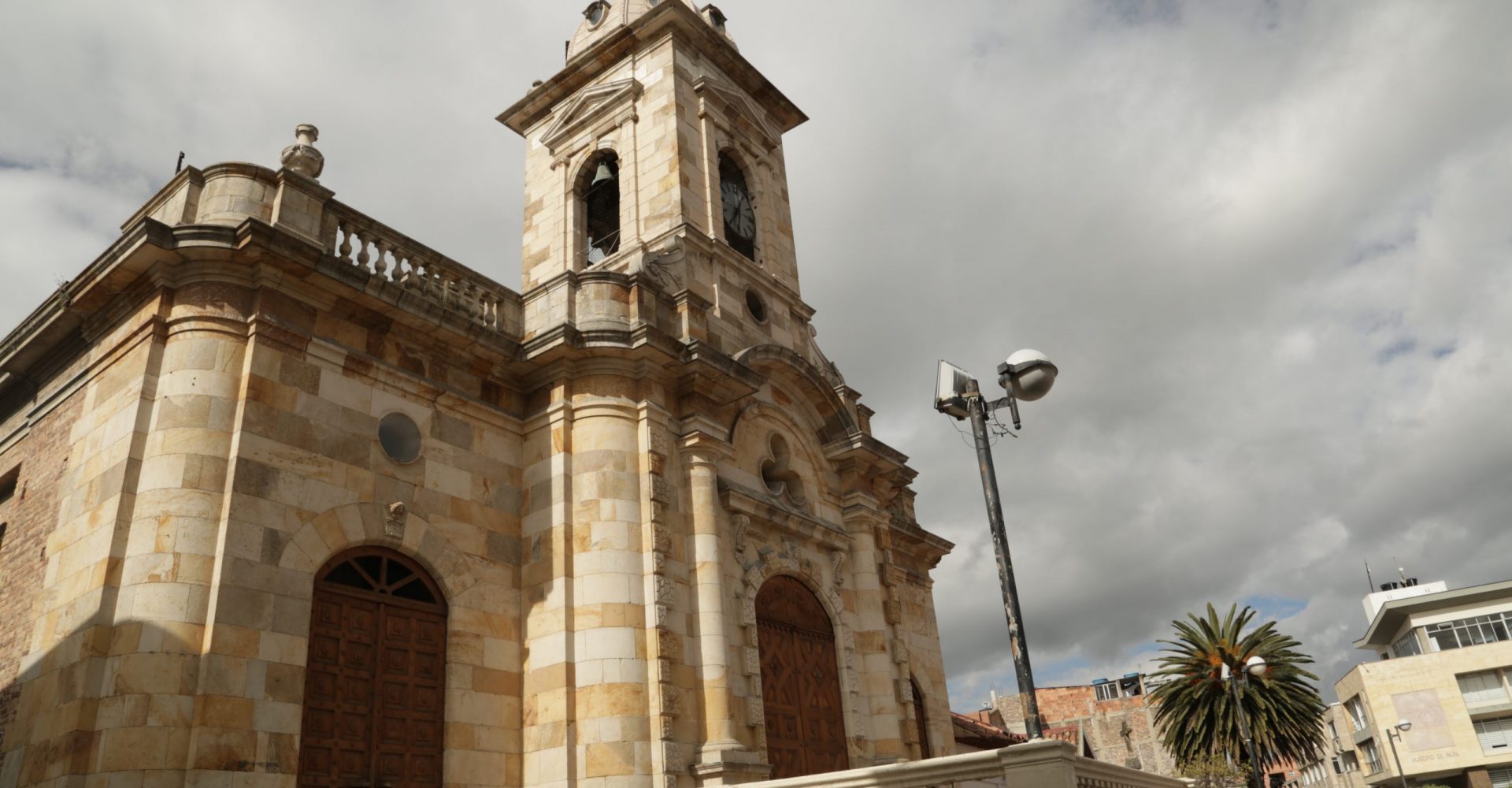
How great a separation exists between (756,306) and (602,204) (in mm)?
4574

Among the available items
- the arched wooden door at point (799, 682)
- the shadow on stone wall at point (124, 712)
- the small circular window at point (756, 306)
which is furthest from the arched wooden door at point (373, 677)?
the small circular window at point (756, 306)

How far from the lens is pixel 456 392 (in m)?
14.5

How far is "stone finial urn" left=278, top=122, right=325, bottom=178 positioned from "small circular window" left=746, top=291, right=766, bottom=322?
8172 millimetres

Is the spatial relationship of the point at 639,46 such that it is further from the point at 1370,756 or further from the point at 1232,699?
the point at 1370,756

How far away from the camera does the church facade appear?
422 inches

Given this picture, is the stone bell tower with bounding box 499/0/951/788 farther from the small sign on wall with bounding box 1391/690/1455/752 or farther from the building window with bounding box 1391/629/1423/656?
the building window with bounding box 1391/629/1423/656

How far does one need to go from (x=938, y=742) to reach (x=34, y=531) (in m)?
16.2

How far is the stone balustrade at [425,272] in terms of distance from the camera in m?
13.8

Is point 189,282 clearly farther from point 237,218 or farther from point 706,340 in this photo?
point 706,340

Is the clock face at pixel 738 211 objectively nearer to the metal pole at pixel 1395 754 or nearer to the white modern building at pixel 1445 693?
the white modern building at pixel 1445 693

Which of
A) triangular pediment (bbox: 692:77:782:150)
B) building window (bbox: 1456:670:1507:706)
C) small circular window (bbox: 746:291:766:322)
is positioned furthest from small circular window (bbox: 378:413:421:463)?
building window (bbox: 1456:670:1507:706)

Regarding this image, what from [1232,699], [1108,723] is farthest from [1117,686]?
[1232,699]

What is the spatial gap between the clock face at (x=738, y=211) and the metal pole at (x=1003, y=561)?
11.1 metres

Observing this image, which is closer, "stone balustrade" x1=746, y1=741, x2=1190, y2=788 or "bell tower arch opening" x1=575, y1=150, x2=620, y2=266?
"stone balustrade" x1=746, y1=741, x2=1190, y2=788
